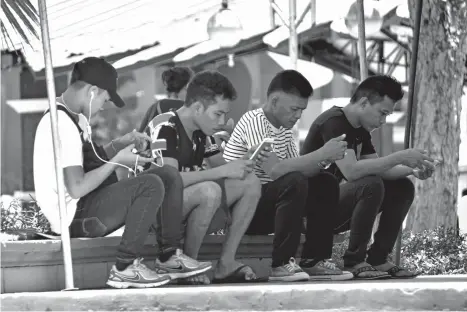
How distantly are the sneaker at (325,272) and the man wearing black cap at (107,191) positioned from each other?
2.37 ft

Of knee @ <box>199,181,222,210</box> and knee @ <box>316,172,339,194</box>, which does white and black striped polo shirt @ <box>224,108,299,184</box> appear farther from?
knee @ <box>199,181,222,210</box>

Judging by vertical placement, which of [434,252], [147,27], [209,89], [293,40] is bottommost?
[434,252]

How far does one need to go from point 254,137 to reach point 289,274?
0.80 meters

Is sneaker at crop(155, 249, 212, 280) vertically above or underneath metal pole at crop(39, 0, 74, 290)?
underneath

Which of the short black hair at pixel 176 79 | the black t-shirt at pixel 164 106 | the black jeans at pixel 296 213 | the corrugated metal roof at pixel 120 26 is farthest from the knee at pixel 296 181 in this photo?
the corrugated metal roof at pixel 120 26

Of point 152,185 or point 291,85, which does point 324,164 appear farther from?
point 152,185

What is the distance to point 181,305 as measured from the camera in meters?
4.65

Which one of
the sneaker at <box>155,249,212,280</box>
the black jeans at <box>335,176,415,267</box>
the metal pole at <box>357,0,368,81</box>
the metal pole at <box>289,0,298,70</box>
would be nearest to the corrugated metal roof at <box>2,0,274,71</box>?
the metal pole at <box>289,0,298,70</box>

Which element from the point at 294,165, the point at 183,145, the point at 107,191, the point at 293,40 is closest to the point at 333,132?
the point at 294,165

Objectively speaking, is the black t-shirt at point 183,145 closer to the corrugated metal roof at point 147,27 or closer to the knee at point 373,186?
the knee at point 373,186

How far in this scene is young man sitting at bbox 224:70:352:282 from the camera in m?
5.54

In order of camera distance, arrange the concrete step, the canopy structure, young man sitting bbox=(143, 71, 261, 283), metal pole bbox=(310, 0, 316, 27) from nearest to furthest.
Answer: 1. the concrete step
2. young man sitting bbox=(143, 71, 261, 283)
3. the canopy structure
4. metal pole bbox=(310, 0, 316, 27)

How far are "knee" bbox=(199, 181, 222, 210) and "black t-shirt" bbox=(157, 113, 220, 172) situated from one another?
0.27m

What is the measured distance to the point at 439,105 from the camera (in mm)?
9344
